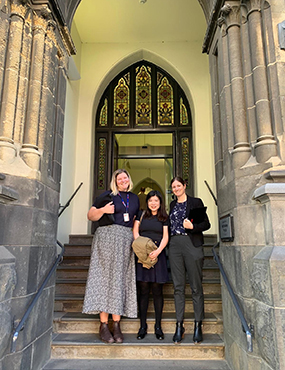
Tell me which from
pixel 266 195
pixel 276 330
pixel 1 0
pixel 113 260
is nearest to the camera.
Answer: pixel 276 330

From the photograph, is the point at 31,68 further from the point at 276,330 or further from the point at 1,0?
the point at 276,330

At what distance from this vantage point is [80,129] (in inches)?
212

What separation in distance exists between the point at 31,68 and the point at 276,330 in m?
2.65

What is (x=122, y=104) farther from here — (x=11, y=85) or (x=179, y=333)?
(x=179, y=333)

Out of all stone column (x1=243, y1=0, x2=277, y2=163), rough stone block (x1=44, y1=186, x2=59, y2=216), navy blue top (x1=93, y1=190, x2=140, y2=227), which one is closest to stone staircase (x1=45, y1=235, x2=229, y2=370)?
navy blue top (x1=93, y1=190, x2=140, y2=227)

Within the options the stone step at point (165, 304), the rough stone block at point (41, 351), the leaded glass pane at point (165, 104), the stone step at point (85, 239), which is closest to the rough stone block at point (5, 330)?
the rough stone block at point (41, 351)

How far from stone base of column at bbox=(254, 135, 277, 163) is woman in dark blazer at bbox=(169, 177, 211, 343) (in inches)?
25.9

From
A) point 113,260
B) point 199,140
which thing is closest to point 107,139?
point 199,140

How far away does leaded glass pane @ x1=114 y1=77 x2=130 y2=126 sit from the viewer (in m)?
5.78

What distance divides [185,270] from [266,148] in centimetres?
123

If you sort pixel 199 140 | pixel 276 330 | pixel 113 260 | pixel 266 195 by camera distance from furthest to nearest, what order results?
1. pixel 199 140
2. pixel 113 260
3. pixel 266 195
4. pixel 276 330

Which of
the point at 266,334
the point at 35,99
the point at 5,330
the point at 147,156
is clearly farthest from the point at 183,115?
the point at 5,330

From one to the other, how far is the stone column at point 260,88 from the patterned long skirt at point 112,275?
1.30 m

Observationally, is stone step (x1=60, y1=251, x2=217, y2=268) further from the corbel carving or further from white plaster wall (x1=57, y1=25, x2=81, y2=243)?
the corbel carving
